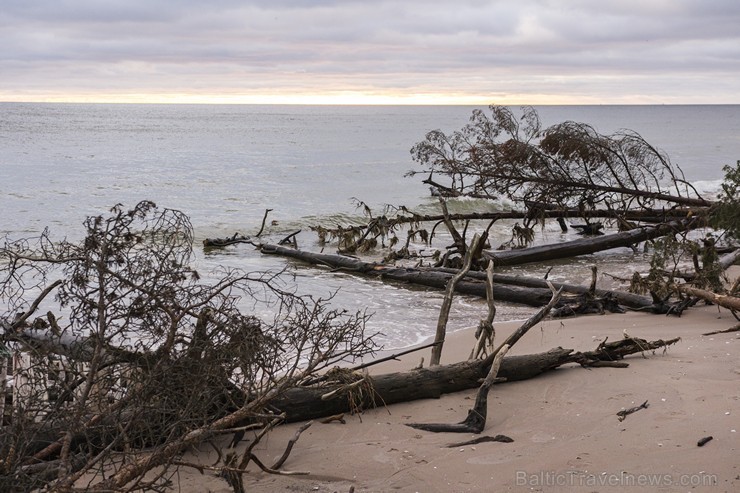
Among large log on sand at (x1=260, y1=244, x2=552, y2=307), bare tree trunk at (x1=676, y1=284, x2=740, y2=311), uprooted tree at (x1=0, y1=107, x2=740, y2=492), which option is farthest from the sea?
bare tree trunk at (x1=676, y1=284, x2=740, y2=311)

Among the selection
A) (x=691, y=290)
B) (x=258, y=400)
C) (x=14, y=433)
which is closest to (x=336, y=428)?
(x=258, y=400)

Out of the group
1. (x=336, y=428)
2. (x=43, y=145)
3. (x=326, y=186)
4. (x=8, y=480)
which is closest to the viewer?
(x=8, y=480)

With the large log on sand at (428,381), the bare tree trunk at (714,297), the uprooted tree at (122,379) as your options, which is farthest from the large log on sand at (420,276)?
the uprooted tree at (122,379)

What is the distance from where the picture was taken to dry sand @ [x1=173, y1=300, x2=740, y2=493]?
4.68m

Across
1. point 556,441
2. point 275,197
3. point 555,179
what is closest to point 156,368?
point 556,441

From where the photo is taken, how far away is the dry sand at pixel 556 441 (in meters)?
4.68

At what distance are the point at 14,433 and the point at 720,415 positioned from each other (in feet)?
14.0

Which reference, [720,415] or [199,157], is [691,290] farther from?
[199,157]

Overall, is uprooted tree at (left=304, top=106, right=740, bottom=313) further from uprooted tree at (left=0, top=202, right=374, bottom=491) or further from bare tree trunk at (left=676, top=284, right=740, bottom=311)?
uprooted tree at (left=0, top=202, right=374, bottom=491)

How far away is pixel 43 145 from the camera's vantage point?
2579 inches

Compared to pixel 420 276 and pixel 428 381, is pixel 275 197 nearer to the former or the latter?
pixel 420 276

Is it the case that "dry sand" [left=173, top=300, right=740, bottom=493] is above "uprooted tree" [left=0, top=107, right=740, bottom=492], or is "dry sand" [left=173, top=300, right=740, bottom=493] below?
below

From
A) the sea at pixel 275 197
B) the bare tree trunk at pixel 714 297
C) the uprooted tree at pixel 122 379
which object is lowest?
the sea at pixel 275 197

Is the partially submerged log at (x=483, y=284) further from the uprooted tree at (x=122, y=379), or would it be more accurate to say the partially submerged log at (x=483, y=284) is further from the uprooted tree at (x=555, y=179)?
the uprooted tree at (x=122, y=379)
